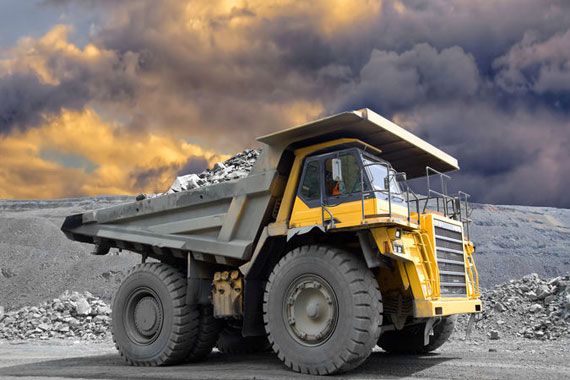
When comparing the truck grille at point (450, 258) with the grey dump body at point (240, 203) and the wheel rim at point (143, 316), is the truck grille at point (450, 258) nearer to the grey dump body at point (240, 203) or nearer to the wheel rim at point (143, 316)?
the grey dump body at point (240, 203)

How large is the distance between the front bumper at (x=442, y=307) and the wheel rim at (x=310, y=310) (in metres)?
0.99

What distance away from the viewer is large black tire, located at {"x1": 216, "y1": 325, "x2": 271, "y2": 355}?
33.1 feet

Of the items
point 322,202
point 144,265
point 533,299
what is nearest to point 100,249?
point 144,265

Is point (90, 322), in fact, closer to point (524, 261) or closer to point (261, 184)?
point (261, 184)

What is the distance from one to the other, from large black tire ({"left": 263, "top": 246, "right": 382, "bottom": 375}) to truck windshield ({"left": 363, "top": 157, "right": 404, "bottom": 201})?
101cm

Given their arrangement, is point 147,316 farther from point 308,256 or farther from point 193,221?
point 308,256

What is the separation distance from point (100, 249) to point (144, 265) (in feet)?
5.07

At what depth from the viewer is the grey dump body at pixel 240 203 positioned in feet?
26.0

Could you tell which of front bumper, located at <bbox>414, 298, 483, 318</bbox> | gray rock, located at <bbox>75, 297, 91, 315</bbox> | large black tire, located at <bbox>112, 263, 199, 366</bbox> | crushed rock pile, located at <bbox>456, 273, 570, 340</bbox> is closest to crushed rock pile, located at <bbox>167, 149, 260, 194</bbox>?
gray rock, located at <bbox>75, 297, 91, 315</bbox>

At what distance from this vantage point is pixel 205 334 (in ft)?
29.5

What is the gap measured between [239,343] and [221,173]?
772 centimetres

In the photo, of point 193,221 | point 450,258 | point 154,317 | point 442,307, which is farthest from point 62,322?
point 442,307

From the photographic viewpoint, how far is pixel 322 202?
7652mm

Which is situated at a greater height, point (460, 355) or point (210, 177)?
point (210, 177)
